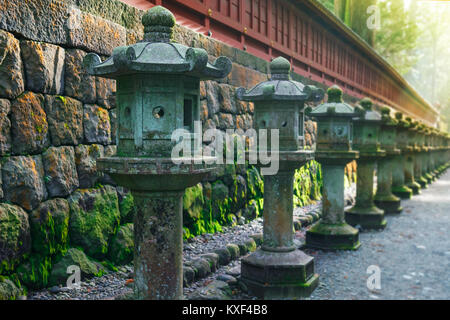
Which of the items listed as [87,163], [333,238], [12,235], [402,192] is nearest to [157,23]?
[87,163]

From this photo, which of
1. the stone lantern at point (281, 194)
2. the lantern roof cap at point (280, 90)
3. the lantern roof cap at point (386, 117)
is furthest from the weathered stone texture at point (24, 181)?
the lantern roof cap at point (386, 117)

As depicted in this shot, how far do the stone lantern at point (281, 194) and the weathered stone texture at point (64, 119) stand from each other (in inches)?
71.4

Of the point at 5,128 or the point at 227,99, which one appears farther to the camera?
the point at 227,99

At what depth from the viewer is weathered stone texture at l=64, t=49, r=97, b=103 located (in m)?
4.32

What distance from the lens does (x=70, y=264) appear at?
4098 millimetres

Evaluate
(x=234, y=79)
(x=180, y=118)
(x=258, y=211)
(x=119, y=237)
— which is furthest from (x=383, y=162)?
(x=180, y=118)

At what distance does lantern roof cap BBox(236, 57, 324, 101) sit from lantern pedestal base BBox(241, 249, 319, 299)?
1.81 metres

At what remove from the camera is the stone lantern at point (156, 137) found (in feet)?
9.61

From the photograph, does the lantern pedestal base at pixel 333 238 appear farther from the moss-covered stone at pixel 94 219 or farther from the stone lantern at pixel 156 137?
the stone lantern at pixel 156 137

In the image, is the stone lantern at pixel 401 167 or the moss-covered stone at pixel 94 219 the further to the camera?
the stone lantern at pixel 401 167

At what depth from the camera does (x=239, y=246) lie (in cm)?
577

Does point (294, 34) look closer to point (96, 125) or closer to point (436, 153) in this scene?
point (96, 125)

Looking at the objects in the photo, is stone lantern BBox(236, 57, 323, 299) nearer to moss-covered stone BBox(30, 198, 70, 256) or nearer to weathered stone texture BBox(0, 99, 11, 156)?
moss-covered stone BBox(30, 198, 70, 256)

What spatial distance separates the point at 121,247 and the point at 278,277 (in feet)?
5.91
